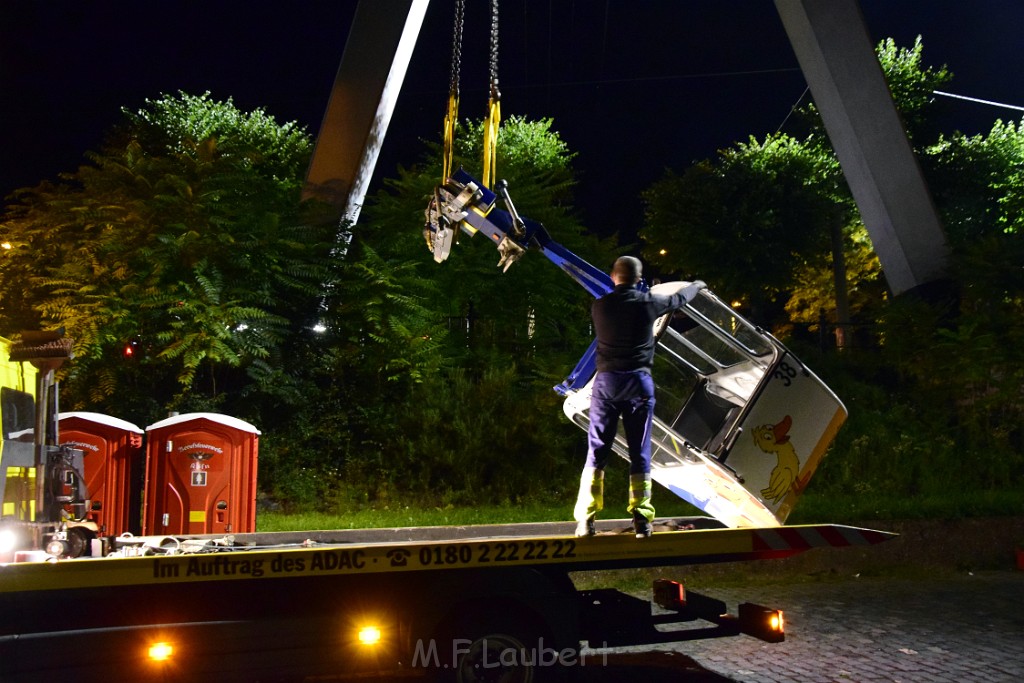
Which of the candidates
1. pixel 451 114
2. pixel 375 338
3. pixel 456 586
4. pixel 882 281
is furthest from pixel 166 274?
pixel 882 281

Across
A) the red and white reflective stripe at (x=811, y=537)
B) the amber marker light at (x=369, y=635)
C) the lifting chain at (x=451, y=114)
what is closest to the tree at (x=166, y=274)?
the lifting chain at (x=451, y=114)

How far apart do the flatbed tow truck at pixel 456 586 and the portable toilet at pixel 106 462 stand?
365cm

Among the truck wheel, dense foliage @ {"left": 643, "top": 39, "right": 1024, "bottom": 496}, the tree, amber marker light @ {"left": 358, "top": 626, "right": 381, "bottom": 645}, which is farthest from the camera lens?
dense foliage @ {"left": 643, "top": 39, "right": 1024, "bottom": 496}

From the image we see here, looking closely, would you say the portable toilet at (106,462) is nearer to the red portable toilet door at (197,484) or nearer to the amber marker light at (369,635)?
the red portable toilet door at (197,484)

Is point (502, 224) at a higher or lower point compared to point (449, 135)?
lower

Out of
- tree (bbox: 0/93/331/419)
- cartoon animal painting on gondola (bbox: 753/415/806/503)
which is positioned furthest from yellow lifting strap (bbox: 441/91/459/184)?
tree (bbox: 0/93/331/419)

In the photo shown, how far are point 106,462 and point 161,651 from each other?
18.0 feet

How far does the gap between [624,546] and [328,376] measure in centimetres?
985

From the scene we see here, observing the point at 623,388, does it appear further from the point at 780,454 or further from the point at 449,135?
the point at 449,135

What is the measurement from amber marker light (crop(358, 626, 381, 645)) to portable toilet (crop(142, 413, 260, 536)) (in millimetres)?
4891

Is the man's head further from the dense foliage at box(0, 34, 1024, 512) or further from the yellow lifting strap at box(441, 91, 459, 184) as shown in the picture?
the dense foliage at box(0, 34, 1024, 512)

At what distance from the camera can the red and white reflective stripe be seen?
20.0ft

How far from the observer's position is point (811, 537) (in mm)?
6207

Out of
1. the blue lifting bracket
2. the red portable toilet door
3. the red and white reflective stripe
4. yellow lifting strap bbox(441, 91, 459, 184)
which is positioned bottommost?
the red and white reflective stripe
